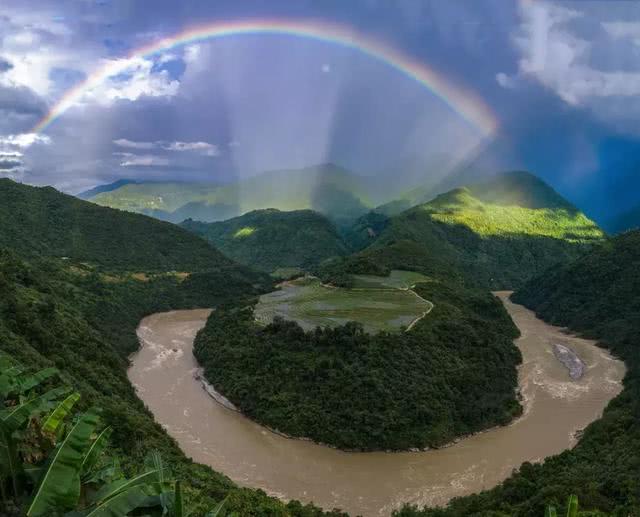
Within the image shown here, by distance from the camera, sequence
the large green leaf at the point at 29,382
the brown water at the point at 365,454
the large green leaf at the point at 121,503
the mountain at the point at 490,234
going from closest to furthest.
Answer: the large green leaf at the point at 121,503 → the large green leaf at the point at 29,382 → the brown water at the point at 365,454 → the mountain at the point at 490,234

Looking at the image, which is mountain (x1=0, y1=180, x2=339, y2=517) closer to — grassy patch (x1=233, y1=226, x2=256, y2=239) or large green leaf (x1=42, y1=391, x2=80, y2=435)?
large green leaf (x1=42, y1=391, x2=80, y2=435)

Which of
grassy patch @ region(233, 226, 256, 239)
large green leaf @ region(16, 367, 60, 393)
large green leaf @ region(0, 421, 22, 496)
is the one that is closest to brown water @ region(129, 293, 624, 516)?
large green leaf @ region(16, 367, 60, 393)

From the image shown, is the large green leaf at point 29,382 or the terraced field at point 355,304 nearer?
the large green leaf at point 29,382

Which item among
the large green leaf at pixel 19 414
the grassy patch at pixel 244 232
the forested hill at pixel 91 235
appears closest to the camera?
the large green leaf at pixel 19 414

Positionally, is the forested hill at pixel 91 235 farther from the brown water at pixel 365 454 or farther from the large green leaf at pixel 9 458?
the large green leaf at pixel 9 458

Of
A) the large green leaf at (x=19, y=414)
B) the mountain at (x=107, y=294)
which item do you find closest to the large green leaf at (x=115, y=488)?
the large green leaf at (x=19, y=414)

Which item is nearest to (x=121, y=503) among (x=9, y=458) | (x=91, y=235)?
(x=9, y=458)

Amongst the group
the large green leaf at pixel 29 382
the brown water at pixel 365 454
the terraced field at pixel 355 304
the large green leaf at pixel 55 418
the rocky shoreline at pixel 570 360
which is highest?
the terraced field at pixel 355 304
